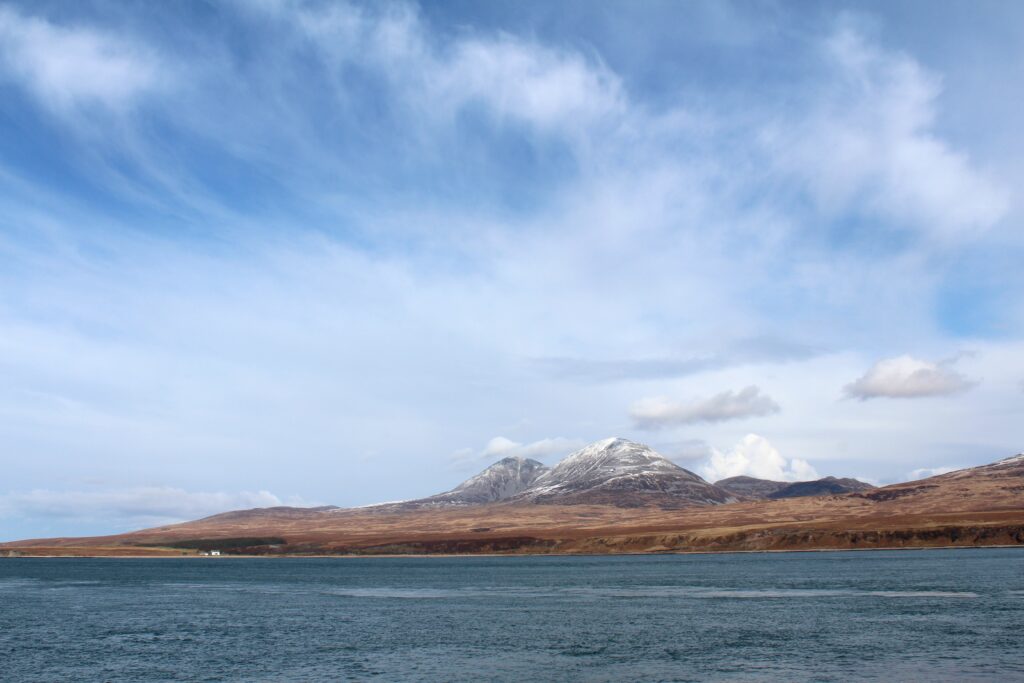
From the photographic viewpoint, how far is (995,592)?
330 ft

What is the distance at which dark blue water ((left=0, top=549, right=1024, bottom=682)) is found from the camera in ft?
187

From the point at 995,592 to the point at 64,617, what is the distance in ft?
346

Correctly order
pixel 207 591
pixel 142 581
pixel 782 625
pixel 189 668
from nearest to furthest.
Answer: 1. pixel 189 668
2. pixel 782 625
3. pixel 207 591
4. pixel 142 581

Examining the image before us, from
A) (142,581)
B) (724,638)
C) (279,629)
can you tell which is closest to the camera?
(724,638)

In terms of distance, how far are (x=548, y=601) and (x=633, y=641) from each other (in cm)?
4062

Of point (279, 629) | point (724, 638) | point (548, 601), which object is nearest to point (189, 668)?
point (279, 629)

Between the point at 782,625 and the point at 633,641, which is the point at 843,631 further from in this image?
the point at 633,641

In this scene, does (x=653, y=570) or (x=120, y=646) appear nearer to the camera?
(x=120, y=646)

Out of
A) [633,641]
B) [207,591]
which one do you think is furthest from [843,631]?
[207,591]

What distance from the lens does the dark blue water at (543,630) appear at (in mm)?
57094

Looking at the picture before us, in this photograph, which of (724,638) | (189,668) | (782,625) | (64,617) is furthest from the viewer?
(64,617)

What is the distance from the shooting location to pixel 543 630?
78.4 m

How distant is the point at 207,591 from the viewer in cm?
13838

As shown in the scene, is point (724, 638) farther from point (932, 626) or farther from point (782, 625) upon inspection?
point (932, 626)
